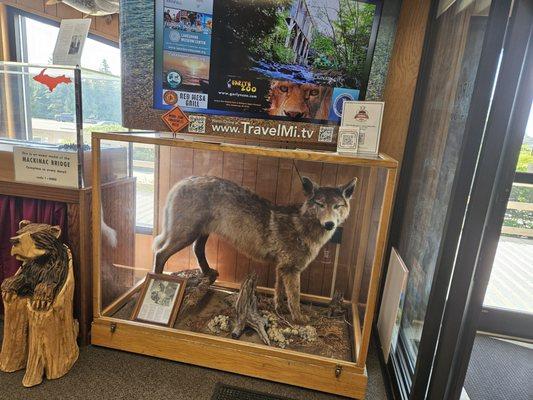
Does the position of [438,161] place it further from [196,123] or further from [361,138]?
[196,123]

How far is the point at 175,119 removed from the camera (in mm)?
1673

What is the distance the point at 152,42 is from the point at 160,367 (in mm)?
1717

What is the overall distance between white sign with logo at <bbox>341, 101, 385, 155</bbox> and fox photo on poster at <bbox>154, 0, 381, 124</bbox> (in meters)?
0.20

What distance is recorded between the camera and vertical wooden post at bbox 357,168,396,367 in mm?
1426

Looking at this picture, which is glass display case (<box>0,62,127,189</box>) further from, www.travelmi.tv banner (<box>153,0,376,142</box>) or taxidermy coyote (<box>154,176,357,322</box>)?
taxidermy coyote (<box>154,176,357,322</box>)

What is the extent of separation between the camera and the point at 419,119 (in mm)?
1853

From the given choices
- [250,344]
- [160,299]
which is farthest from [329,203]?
[160,299]

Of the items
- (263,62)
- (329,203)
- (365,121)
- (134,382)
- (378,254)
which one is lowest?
(134,382)

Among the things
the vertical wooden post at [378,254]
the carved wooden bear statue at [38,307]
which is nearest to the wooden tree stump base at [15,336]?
the carved wooden bear statue at [38,307]

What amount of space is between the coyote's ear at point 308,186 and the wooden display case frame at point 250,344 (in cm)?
28

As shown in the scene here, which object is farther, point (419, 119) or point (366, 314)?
point (419, 119)

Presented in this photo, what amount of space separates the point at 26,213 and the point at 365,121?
73.3 inches

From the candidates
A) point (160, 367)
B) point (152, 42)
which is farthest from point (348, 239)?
point (152, 42)

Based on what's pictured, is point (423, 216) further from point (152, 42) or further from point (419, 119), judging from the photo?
point (152, 42)
